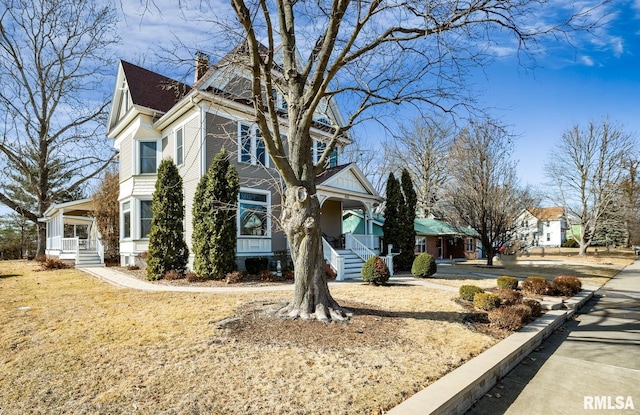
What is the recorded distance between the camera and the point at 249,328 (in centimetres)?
604

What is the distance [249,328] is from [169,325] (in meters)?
1.47

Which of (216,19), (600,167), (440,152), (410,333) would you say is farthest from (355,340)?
(600,167)

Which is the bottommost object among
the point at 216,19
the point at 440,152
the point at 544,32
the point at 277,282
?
the point at 277,282

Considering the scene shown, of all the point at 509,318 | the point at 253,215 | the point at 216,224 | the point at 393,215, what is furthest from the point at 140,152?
the point at 509,318

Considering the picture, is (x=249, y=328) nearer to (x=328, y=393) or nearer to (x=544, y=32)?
(x=328, y=393)

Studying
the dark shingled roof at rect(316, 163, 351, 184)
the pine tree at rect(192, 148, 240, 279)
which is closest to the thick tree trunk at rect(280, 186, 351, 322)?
the pine tree at rect(192, 148, 240, 279)

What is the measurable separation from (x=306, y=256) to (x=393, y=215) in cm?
1293

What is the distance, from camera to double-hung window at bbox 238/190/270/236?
1477 cm

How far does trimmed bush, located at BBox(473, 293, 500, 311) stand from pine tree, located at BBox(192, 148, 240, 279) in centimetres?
813

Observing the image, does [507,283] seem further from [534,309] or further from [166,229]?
[166,229]

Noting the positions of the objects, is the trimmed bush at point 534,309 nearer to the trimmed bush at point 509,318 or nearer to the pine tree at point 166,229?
the trimmed bush at point 509,318

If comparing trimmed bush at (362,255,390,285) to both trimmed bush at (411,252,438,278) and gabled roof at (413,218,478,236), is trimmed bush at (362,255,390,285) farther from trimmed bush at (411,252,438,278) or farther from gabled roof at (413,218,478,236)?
gabled roof at (413,218,478,236)

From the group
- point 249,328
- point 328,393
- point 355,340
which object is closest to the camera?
point 328,393
